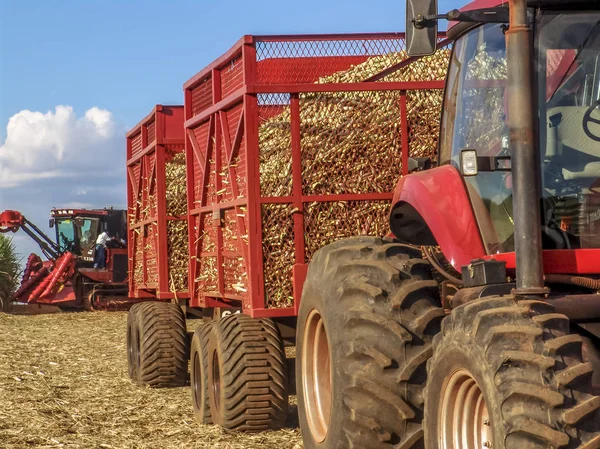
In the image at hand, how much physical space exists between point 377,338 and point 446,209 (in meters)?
0.66

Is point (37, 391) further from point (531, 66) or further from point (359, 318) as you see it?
point (531, 66)

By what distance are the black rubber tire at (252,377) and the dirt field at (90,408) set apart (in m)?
0.12

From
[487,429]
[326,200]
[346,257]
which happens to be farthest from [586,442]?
[326,200]

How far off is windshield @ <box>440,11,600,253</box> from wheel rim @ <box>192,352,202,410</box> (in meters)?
4.10

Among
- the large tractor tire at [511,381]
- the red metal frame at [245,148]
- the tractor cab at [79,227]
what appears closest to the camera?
the large tractor tire at [511,381]

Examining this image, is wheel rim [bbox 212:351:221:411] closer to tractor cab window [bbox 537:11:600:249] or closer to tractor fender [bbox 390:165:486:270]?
tractor fender [bbox 390:165:486:270]

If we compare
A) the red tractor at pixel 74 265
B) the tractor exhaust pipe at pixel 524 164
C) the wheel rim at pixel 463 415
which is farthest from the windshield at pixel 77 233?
the tractor exhaust pipe at pixel 524 164

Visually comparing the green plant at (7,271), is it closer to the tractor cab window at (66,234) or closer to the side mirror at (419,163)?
the tractor cab window at (66,234)

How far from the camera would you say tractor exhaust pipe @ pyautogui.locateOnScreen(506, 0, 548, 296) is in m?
3.79

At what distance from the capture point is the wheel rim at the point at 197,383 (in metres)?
8.05

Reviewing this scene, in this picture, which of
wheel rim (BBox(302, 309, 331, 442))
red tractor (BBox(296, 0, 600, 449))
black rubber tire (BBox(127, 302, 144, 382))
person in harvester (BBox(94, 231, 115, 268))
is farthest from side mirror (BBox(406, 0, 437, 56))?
person in harvester (BBox(94, 231, 115, 268))

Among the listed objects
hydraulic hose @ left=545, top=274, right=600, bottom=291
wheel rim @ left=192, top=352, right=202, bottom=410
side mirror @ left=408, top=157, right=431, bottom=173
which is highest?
side mirror @ left=408, top=157, right=431, bottom=173

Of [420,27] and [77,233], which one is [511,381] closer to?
[420,27]

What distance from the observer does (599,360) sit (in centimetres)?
383
